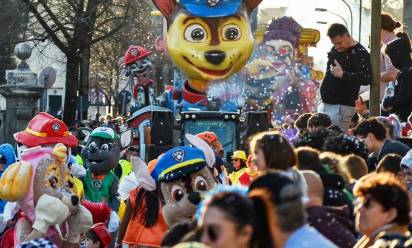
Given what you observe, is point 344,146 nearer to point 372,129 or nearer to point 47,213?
point 372,129

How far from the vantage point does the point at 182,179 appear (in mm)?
9047

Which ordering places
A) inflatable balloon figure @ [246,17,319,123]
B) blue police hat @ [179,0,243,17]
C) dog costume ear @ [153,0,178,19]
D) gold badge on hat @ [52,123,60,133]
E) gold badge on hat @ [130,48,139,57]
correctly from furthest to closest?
inflatable balloon figure @ [246,17,319,123] → gold badge on hat @ [130,48,139,57] → dog costume ear @ [153,0,178,19] → blue police hat @ [179,0,243,17] → gold badge on hat @ [52,123,60,133]

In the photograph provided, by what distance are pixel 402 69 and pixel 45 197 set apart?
4.65 meters

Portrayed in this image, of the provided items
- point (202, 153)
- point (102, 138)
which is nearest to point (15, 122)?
point (102, 138)

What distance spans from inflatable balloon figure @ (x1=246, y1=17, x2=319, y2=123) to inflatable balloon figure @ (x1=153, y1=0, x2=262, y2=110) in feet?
43.1

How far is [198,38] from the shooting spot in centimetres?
1600

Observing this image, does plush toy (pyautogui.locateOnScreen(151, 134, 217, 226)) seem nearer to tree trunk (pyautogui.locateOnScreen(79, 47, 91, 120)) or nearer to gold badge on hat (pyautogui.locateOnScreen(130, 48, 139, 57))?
gold badge on hat (pyautogui.locateOnScreen(130, 48, 139, 57))

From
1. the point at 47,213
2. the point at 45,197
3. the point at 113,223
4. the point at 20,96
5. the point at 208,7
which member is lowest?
the point at 113,223

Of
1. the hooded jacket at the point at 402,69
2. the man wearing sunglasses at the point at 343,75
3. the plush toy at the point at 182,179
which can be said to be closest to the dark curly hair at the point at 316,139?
the plush toy at the point at 182,179

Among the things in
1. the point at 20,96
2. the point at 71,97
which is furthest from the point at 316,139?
the point at 71,97

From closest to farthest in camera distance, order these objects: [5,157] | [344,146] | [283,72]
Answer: [344,146], [5,157], [283,72]

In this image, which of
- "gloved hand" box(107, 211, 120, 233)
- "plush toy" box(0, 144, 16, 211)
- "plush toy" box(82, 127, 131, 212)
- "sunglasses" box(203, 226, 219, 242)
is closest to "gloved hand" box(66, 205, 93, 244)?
"gloved hand" box(107, 211, 120, 233)

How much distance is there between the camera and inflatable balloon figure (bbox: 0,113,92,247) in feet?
28.7

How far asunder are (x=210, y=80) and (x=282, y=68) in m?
19.9
